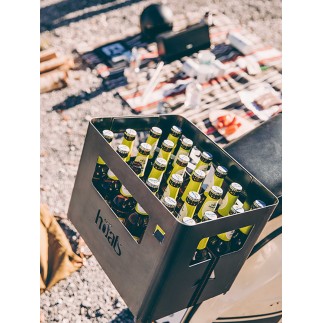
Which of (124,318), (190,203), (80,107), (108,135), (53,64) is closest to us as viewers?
(190,203)

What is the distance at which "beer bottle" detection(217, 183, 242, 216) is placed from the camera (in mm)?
1254

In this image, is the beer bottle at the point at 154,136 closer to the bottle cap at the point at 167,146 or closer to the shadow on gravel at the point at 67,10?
the bottle cap at the point at 167,146

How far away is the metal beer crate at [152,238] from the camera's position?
3.25 feet

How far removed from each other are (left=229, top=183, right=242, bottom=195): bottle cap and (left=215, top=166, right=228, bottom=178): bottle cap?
6 centimetres

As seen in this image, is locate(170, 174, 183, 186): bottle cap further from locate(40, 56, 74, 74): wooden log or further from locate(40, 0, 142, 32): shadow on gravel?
locate(40, 0, 142, 32): shadow on gravel

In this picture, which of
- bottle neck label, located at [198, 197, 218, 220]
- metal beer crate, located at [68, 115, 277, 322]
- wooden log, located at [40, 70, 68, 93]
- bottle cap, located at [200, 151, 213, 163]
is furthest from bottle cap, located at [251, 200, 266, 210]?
wooden log, located at [40, 70, 68, 93]

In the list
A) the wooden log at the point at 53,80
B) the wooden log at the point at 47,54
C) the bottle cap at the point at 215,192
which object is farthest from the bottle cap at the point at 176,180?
the wooden log at the point at 47,54

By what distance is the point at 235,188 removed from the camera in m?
1.25

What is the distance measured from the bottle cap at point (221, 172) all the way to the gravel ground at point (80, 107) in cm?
136

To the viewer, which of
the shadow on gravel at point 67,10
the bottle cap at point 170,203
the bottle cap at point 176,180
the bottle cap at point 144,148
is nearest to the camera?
the bottle cap at point 170,203

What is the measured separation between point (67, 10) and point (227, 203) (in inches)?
166

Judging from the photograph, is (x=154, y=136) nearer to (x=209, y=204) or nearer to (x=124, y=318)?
(x=209, y=204)

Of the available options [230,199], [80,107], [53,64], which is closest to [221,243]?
[230,199]

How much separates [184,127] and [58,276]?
1.39m
